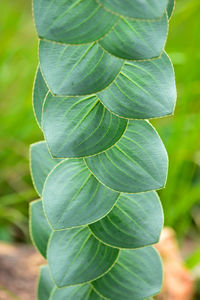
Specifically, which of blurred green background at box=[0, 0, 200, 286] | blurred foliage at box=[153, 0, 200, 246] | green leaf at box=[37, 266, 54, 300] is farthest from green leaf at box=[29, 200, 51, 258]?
blurred foliage at box=[153, 0, 200, 246]

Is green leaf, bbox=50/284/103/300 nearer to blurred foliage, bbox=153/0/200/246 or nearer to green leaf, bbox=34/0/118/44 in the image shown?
green leaf, bbox=34/0/118/44

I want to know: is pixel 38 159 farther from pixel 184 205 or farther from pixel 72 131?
pixel 184 205

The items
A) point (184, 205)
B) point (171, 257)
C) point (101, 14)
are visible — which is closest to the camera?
point (101, 14)

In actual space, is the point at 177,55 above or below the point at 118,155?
below

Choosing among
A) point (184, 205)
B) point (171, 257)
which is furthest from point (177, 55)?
point (171, 257)

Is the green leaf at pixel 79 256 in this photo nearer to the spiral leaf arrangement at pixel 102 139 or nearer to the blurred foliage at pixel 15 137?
the spiral leaf arrangement at pixel 102 139

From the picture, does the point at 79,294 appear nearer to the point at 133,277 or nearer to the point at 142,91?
the point at 133,277

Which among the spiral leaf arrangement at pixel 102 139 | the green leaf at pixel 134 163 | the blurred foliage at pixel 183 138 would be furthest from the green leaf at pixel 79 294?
the blurred foliage at pixel 183 138
